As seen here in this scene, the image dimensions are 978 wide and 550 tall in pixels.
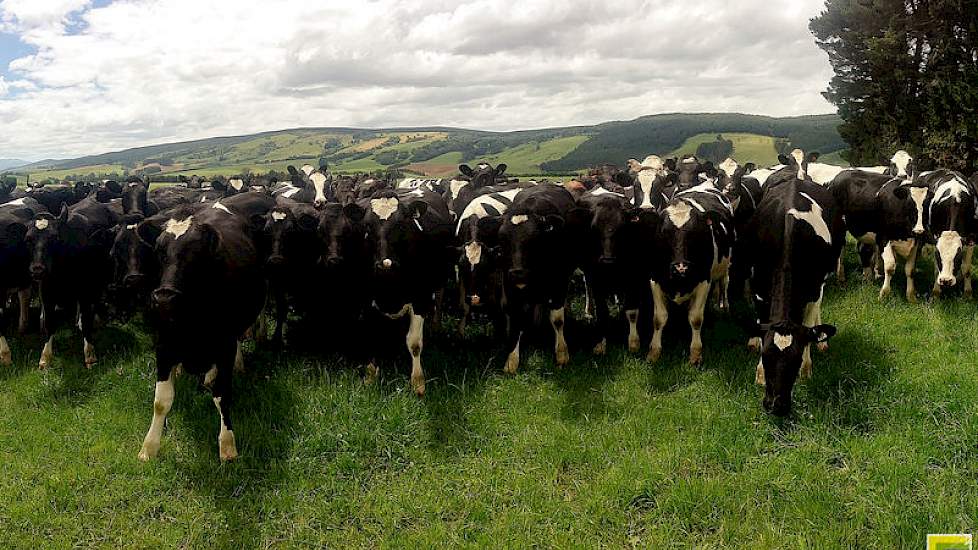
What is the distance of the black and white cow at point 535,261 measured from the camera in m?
8.87

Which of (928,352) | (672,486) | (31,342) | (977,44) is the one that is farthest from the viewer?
(977,44)

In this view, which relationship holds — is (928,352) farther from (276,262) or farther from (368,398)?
(276,262)

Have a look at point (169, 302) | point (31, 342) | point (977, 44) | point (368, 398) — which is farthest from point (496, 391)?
point (977, 44)

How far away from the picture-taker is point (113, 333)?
37.1 feet

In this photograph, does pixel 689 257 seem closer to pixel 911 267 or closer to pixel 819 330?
pixel 819 330

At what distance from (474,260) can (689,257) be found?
303cm

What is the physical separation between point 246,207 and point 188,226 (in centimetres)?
317

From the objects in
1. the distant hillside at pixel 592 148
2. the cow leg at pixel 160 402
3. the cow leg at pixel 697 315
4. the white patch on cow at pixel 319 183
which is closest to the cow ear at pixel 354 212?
the cow leg at pixel 160 402

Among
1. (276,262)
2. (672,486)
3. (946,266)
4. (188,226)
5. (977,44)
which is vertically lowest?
(672,486)

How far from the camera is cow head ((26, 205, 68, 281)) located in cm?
929

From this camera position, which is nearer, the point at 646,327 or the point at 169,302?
the point at 169,302

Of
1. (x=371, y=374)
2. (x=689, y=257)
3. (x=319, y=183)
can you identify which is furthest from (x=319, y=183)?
(x=689, y=257)

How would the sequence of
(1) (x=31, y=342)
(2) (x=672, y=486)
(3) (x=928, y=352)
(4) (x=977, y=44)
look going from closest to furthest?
(2) (x=672, y=486) → (3) (x=928, y=352) → (1) (x=31, y=342) → (4) (x=977, y=44)

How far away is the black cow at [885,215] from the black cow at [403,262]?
821 centimetres
